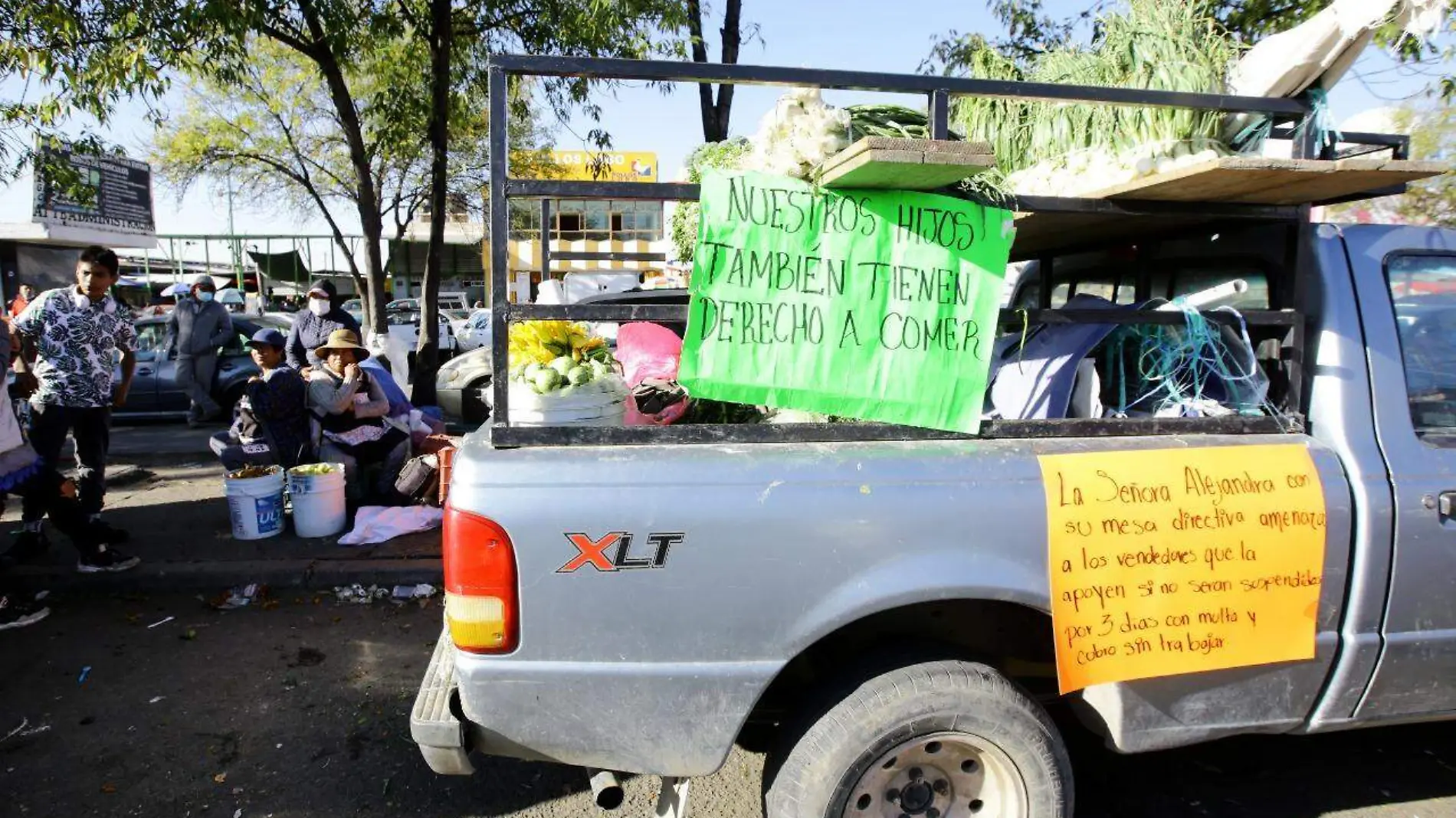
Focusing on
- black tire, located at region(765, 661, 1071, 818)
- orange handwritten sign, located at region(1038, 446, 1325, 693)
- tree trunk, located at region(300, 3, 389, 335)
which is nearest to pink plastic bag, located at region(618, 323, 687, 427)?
black tire, located at region(765, 661, 1071, 818)

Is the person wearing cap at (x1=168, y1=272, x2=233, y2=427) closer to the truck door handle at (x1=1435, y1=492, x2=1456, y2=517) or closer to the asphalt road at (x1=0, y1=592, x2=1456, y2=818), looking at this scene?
the asphalt road at (x1=0, y1=592, x2=1456, y2=818)

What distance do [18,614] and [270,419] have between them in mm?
1745

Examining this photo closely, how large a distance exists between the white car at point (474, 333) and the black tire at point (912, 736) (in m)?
17.6

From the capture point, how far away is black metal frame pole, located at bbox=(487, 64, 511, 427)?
2.11m

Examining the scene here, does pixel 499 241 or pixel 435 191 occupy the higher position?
pixel 435 191

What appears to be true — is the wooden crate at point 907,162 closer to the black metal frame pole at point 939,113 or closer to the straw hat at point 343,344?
the black metal frame pole at point 939,113

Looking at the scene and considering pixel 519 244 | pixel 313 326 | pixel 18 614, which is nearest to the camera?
pixel 18 614

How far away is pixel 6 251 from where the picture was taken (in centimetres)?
1925

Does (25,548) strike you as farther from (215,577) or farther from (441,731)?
(441,731)

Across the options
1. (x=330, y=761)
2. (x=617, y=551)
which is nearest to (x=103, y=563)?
(x=330, y=761)

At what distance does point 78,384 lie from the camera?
5133mm

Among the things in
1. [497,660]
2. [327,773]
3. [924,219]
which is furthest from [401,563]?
[924,219]

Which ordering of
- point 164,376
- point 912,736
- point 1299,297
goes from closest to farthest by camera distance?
point 912,736
point 1299,297
point 164,376

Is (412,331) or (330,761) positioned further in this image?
(412,331)
